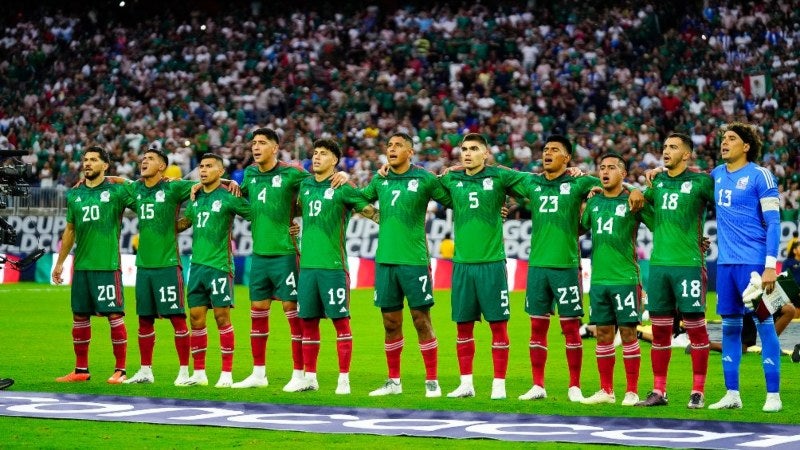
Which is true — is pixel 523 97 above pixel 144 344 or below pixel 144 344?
above

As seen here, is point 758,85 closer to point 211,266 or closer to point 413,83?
point 413,83

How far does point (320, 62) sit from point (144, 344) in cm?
2770

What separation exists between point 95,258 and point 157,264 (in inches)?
27.7

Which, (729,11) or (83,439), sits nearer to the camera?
(83,439)

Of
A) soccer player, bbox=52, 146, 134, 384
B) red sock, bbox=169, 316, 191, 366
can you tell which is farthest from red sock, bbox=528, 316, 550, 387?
soccer player, bbox=52, 146, 134, 384

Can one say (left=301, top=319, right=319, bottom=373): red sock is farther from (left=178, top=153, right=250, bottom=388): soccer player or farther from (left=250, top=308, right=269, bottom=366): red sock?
(left=178, top=153, right=250, bottom=388): soccer player

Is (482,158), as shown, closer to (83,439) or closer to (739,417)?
(739,417)

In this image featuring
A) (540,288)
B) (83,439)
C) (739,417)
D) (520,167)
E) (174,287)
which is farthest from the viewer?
(520,167)

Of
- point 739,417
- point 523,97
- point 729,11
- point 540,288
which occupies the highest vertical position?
point 729,11

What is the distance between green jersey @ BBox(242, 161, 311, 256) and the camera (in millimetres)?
13961

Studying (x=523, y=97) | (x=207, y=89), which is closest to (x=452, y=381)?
(x=523, y=97)

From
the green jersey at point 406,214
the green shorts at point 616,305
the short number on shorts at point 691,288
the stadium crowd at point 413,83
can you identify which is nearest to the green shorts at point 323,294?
the green jersey at point 406,214

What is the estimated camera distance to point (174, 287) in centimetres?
1422

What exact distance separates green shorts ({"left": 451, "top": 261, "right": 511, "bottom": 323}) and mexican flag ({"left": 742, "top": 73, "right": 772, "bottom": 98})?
23.5 m
